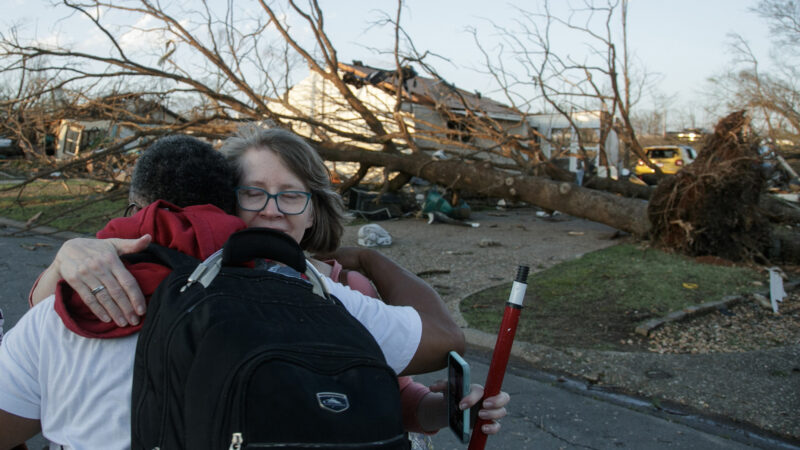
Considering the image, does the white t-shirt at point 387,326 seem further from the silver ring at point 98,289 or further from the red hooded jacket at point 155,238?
the silver ring at point 98,289

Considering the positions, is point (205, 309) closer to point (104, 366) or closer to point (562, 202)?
point (104, 366)

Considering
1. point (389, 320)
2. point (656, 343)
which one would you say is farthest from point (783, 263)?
point (389, 320)

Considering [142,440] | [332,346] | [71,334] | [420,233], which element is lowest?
[420,233]

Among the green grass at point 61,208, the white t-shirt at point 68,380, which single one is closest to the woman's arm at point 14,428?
the white t-shirt at point 68,380

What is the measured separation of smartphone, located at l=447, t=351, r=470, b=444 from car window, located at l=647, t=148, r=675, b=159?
26697 millimetres

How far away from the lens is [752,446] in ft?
11.2

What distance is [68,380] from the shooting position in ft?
3.72

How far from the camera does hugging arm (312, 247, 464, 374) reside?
1.45 m

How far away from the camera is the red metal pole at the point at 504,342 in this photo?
134 centimetres

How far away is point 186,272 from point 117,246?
0.79ft

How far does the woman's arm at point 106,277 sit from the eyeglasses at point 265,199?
0.57 meters

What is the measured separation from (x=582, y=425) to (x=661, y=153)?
82.8 feet

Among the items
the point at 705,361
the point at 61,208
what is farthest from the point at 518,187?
the point at 61,208

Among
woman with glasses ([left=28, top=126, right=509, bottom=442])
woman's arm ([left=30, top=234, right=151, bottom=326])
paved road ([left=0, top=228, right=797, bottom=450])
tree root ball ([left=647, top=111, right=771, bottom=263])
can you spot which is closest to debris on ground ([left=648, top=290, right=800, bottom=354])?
paved road ([left=0, top=228, right=797, bottom=450])
